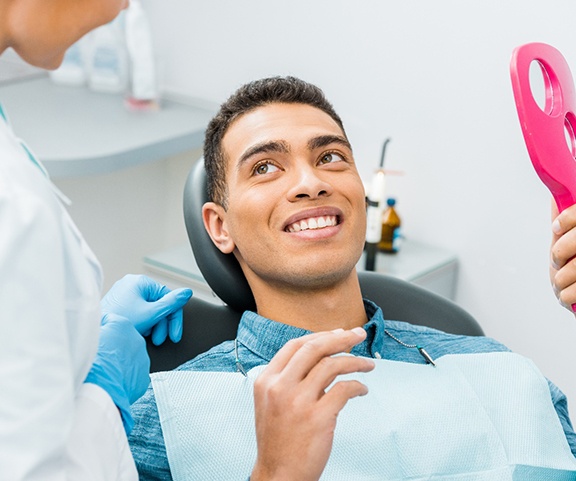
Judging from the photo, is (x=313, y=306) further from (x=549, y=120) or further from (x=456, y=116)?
(x=456, y=116)

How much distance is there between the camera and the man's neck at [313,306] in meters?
1.64

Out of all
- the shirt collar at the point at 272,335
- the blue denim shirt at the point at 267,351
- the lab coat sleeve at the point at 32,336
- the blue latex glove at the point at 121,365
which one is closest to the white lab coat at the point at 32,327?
the lab coat sleeve at the point at 32,336

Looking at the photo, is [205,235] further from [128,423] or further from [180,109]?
[180,109]

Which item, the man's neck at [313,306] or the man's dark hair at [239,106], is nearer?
the man's neck at [313,306]

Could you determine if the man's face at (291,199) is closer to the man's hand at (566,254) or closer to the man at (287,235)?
the man at (287,235)

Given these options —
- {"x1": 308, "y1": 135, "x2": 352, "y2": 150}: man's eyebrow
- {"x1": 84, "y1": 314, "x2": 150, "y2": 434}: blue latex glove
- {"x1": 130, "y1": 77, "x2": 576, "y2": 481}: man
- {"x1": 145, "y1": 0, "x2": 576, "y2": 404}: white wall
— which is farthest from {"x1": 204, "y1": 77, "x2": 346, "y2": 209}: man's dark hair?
{"x1": 145, "y1": 0, "x2": 576, "y2": 404}: white wall

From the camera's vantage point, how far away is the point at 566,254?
4.51ft

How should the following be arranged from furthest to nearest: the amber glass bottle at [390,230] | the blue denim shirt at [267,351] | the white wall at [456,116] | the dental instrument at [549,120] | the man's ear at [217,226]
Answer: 1. the amber glass bottle at [390,230]
2. the white wall at [456,116]
3. the man's ear at [217,226]
4. the blue denim shirt at [267,351]
5. the dental instrument at [549,120]

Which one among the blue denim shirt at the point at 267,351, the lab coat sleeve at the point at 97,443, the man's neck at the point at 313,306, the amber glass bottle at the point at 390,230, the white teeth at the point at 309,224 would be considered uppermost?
the white teeth at the point at 309,224

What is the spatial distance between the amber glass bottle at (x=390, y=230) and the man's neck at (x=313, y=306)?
1.03m

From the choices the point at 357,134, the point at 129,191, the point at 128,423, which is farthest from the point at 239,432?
the point at 129,191

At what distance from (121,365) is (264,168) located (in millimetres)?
550

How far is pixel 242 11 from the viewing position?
118 inches

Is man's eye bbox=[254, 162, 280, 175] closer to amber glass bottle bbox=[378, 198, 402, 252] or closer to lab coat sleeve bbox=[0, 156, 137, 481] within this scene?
lab coat sleeve bbox=[0, 156, 137, 481]
